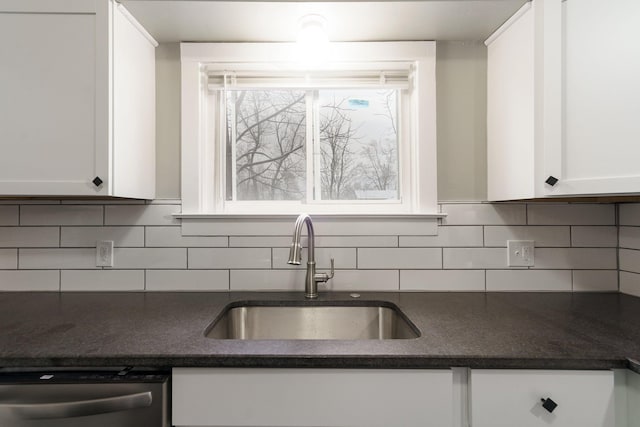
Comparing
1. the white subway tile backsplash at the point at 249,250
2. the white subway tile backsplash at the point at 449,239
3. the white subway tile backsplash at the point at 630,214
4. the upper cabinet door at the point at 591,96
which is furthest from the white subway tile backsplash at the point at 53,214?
the white subway tile backsplash at the point at 630,214

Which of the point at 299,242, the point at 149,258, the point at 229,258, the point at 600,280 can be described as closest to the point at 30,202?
the point at 149,258

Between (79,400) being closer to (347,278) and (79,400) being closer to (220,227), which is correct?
(220,227)

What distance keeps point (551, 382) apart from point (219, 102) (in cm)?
153

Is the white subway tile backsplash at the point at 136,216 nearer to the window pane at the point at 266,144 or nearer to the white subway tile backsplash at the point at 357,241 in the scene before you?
the window pane at the point at 266,144

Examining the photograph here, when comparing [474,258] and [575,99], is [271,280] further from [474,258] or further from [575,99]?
[575,99]

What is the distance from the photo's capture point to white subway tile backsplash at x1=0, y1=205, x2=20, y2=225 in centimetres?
138

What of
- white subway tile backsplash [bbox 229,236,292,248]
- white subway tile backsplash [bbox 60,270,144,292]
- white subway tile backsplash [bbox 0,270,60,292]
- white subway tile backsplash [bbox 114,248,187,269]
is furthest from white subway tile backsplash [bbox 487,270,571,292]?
white subway tile backsplash [bbox 0,270,60,292]

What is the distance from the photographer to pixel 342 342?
2.72 ft

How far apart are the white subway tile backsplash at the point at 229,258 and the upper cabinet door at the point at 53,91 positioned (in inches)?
19.0

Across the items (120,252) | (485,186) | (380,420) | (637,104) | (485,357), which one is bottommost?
(380,420)

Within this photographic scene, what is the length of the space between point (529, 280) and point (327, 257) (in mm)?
862

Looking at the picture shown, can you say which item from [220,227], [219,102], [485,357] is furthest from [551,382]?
[219,102]

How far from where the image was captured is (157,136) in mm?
1410

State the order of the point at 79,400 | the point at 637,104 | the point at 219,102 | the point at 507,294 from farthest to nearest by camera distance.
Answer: the point at 219,102, the point at 507,294, the point at 637,104, the point at 79,400
